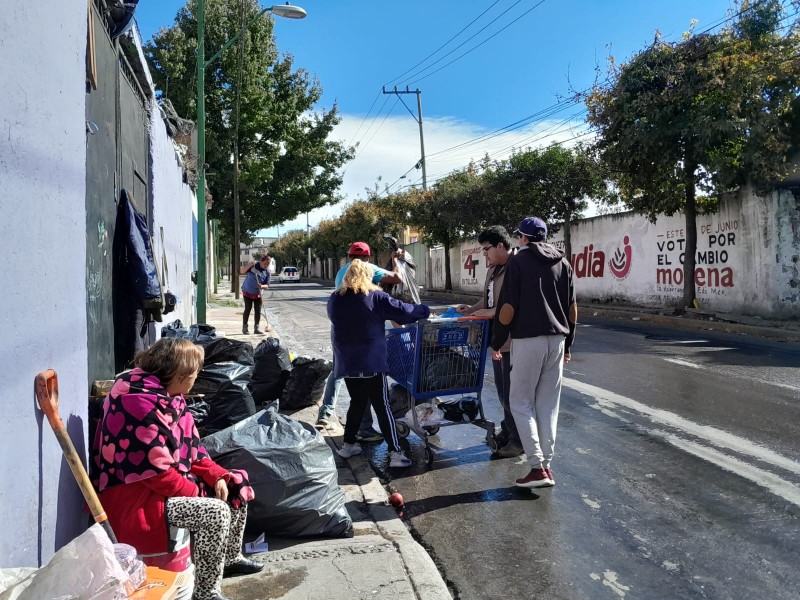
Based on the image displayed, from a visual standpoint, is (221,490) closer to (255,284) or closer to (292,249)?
(255,284)

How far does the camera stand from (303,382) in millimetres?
7082

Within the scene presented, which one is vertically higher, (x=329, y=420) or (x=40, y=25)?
(x=40, y=25)

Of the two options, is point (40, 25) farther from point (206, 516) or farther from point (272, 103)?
point (272, 103)

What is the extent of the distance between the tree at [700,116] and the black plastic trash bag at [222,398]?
12901mm

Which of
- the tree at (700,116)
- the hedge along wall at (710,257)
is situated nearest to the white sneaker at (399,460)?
the tree at (700,116)

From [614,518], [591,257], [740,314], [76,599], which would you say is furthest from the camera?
[591,257]

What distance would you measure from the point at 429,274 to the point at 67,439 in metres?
38.7

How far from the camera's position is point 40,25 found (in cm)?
264

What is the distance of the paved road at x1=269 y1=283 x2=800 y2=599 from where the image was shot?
3.48m

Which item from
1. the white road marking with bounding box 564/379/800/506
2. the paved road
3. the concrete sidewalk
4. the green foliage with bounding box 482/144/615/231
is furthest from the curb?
the green foliage with bounding box 482/144/615/231

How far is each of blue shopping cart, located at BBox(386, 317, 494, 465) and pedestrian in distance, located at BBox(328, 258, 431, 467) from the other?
0.69 feet

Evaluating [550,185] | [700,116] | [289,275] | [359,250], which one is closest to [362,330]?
[359,250]

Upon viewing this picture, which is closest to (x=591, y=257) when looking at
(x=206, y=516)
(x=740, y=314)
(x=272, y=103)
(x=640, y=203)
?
(x=640, y=203)

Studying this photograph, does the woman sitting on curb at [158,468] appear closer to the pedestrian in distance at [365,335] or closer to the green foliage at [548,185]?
the pedestrian in distance at [365,335]
